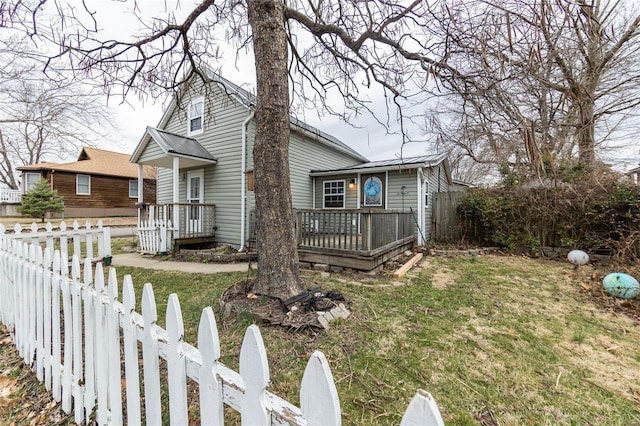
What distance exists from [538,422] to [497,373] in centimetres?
50

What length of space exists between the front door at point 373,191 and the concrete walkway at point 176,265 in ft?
16.6

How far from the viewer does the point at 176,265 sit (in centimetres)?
642

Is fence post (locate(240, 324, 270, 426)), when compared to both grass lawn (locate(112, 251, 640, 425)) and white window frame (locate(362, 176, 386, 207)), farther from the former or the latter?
white window frame (locate(362, 176, 386, 207))

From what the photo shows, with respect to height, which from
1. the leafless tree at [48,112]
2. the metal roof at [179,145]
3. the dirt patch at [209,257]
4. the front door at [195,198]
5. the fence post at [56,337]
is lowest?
the dirt patch at [209,257]

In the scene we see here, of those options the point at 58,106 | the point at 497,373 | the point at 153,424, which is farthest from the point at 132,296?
the point at 58,106

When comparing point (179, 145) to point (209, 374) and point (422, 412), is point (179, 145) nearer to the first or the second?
point (209, 374)

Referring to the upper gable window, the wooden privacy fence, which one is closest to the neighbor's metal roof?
the upper gable window

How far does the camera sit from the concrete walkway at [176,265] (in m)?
5.96

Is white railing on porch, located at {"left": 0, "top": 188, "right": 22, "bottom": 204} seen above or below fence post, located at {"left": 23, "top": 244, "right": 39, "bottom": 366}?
above

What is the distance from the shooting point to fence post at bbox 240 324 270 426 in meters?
0.83

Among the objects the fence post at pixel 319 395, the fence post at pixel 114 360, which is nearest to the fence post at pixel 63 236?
the fence post at pixel 114 360

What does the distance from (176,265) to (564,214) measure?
1017 centimetres

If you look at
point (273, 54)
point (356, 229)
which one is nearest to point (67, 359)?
point (273, 54)

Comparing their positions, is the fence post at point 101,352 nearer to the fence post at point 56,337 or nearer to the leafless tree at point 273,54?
the fence post at point 56,337
